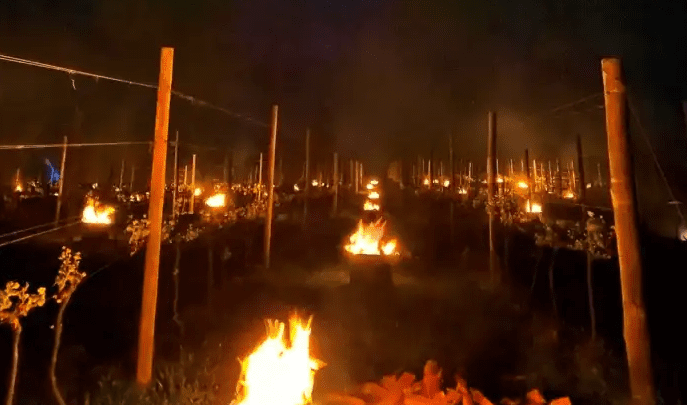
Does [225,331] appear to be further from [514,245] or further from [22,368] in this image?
[514,245]

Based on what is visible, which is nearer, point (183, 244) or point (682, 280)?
point (682, 280)

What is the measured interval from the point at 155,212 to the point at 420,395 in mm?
5335

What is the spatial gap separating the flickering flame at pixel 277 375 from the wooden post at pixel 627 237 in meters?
4.83

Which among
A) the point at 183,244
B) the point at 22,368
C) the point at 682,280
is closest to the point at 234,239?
the point at 183,244

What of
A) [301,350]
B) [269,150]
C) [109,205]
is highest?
[269,150]

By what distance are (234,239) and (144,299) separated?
44.0 feet

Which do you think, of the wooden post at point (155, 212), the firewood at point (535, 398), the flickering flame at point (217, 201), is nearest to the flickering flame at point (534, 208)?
the flickering flame at point (217, 201)

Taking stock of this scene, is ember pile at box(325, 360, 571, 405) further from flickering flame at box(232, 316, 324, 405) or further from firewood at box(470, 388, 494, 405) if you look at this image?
flickering flame at box(232, 316, 324, 405)

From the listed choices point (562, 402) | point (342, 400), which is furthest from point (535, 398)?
point (342, 400)

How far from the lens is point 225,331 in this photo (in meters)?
10.1

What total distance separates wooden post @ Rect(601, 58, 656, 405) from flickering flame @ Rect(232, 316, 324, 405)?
4832mm

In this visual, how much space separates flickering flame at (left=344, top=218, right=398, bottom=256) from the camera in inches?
535

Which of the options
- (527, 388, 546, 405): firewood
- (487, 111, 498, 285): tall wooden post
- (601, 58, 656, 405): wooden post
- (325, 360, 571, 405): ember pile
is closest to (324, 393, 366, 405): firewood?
(325, 360, 571, 405): ember pile

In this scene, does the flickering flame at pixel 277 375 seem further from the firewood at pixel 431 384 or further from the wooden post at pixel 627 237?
the wooden post at pixel 627 237
